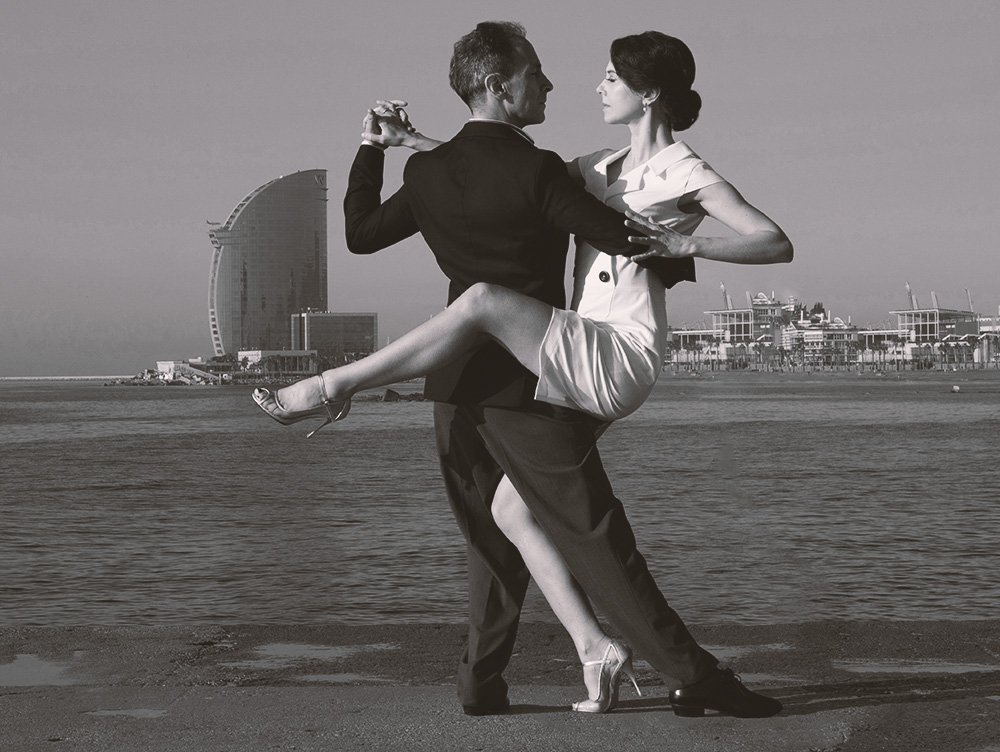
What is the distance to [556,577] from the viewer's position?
9.05ft

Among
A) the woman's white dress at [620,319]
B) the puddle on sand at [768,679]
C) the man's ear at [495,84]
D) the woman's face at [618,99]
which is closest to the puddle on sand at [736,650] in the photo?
the puddle on sand at [768,679]

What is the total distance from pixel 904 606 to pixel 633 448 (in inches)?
663

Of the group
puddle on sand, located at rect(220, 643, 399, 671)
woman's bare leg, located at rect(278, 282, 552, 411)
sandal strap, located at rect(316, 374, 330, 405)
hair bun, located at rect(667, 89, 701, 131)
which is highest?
hair bun, located at rect(667, 89, 701, 131)

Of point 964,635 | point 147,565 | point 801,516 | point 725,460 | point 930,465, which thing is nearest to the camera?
point 964,635

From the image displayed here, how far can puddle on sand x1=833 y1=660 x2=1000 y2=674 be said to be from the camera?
344 cm

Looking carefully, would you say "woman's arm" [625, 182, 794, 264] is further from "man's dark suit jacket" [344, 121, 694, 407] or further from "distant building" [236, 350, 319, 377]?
"distant building" [236, 350, 319, 377]

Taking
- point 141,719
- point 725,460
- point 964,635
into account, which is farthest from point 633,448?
point 141,719

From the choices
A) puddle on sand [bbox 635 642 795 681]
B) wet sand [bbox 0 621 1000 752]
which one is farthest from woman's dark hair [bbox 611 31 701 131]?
puddle on sand [bbox 635 642 795 681]

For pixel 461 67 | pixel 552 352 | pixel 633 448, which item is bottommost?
pixel 633 448

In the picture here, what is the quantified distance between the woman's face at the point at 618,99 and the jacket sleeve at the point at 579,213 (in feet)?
0.79

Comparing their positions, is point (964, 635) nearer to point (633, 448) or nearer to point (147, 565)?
point (147, 565)

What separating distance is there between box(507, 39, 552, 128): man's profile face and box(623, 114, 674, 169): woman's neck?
0.21 metres

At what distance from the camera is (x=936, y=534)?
890cm

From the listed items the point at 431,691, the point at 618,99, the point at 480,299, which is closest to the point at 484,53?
the point at 618,99
